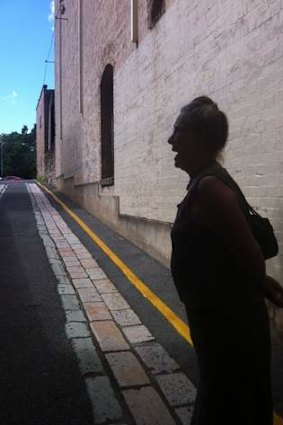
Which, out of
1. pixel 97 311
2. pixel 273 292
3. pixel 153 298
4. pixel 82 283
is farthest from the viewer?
pixel 82 283

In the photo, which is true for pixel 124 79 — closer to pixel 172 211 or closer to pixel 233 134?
pixel 172 211

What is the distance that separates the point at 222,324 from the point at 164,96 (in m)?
6.50

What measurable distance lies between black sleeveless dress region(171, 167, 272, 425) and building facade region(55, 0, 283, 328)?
2.52m

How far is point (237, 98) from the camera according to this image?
5766 millimetres

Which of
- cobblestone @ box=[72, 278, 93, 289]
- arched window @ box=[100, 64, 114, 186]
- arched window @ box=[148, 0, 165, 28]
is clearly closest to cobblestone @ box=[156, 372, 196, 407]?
cobblestone @ box=[72, 278, 93, 289]

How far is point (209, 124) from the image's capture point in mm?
2531

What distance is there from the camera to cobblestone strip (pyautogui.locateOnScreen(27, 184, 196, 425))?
13.0ft

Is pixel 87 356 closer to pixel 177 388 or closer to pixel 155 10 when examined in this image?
pixel 177 388

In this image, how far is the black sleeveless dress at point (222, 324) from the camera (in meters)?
2.37

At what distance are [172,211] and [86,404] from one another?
14.4 feet

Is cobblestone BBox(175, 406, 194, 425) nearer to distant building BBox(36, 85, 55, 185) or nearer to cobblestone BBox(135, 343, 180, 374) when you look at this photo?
cobblestone BBox(135, 343, 180, 374)

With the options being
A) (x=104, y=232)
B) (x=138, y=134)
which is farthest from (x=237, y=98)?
(x=104, y=232)

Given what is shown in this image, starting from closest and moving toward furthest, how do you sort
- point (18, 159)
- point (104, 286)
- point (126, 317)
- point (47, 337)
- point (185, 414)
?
point (185, 414), point (47, 337), point (126, 317), point (104, 286), point (18, 159)

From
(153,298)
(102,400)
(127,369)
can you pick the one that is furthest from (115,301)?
(102,400)
